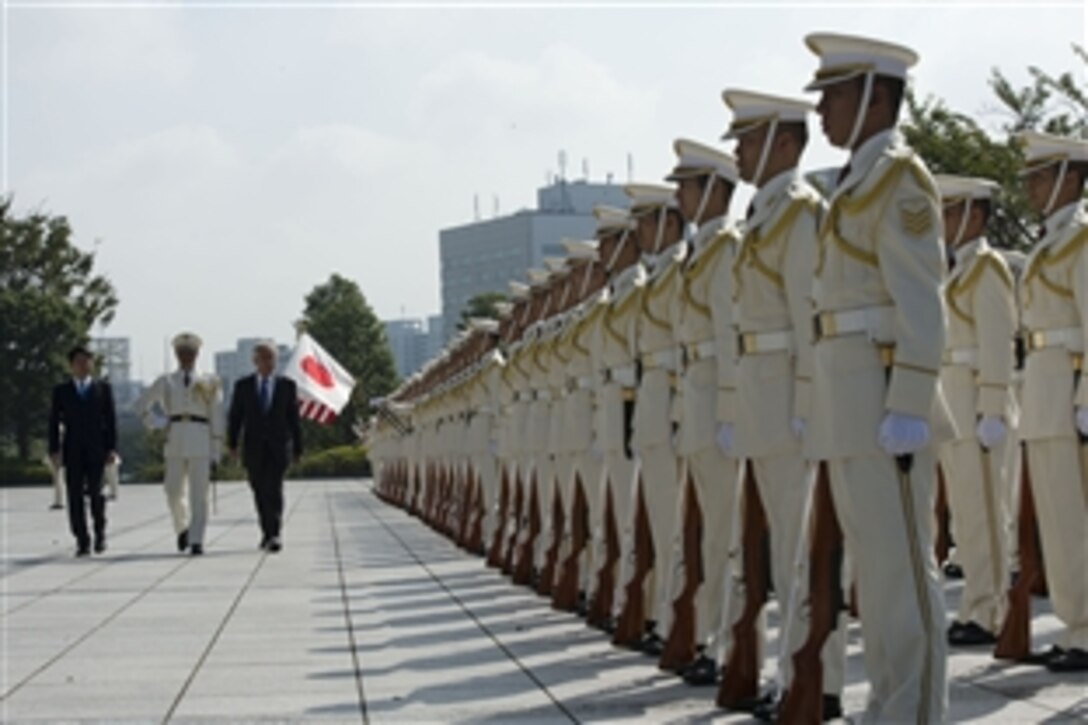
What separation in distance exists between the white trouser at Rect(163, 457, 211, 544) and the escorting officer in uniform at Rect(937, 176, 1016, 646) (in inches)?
407

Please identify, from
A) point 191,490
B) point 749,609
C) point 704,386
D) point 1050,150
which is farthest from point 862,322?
point 191,490

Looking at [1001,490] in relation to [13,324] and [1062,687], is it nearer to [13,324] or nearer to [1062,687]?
[1062,687]

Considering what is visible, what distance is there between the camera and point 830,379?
6.76 m

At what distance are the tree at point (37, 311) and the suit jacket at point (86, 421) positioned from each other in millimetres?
51406

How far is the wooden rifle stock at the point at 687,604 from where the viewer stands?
8836mm

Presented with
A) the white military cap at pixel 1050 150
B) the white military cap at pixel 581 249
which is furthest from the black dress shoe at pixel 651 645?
the white military cap at pixel 581 249

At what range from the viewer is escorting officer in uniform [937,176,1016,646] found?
375 inches

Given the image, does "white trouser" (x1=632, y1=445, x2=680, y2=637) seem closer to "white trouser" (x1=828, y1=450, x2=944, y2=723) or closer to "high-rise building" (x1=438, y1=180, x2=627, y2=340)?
"white trouser" (x1=828, y1=450, x2=944, y2=723)

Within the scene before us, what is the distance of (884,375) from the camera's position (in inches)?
261

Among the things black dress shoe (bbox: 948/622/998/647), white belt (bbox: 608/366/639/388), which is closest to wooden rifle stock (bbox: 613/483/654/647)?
white belt (bbox: 608/366/639/388)

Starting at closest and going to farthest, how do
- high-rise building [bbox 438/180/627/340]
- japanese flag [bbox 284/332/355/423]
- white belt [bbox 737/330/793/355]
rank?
white belt [bbox 737/330/793/355] < japanese flag [bbox 284/332/355/423] < high-rise building [bbox 438/180/627/340]

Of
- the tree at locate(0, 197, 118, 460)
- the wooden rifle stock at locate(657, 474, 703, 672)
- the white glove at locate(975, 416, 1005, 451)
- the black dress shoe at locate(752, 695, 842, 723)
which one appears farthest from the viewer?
the tree at locate(0, 197, 118, 460)

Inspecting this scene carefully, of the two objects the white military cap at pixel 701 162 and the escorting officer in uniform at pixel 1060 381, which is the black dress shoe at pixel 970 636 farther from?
the white military cap at pixel 701 162

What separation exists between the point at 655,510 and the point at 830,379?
9.90 feet
